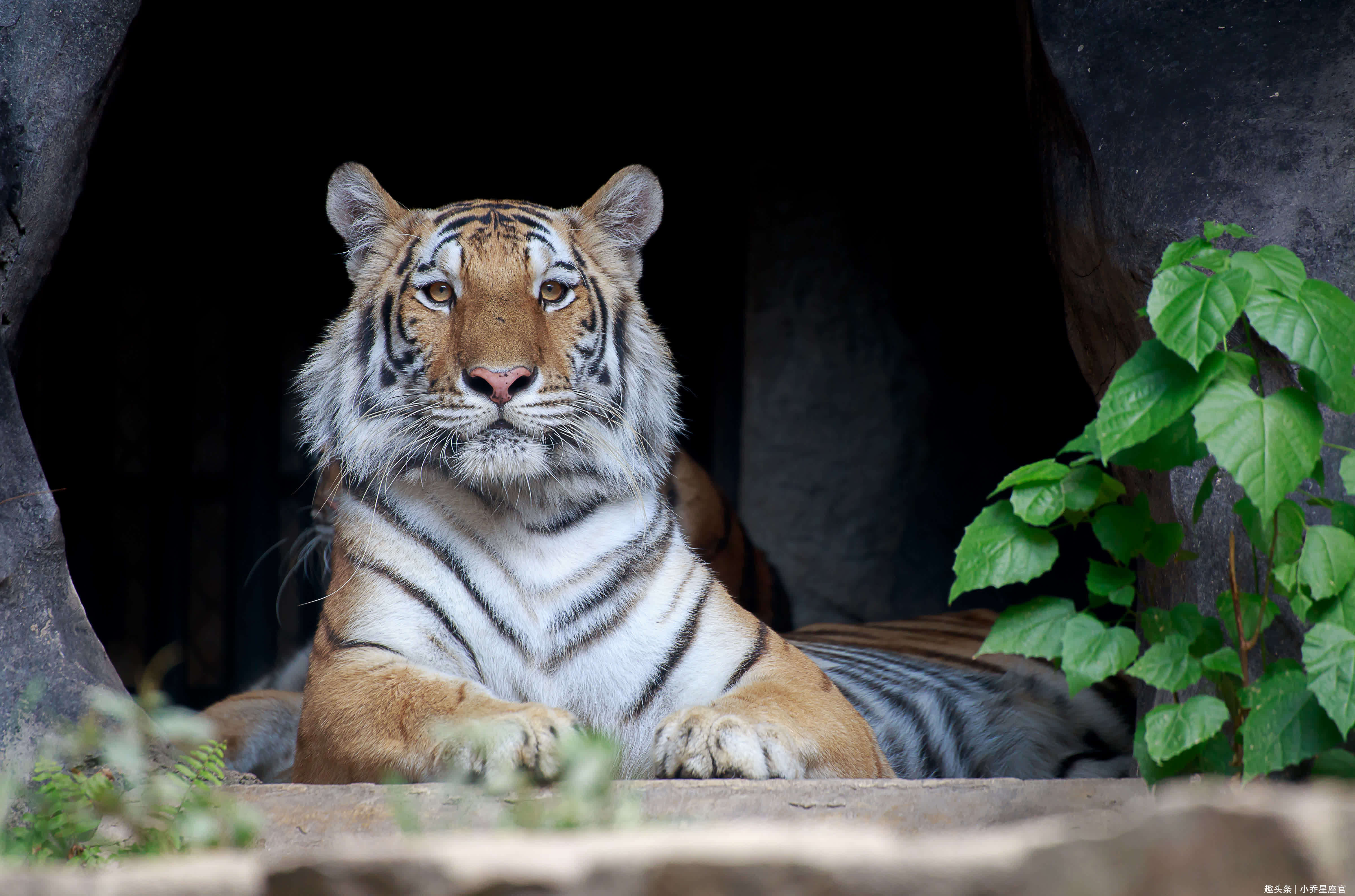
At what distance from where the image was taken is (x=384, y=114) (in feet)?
15.8

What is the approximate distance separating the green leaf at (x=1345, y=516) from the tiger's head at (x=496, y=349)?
120cm

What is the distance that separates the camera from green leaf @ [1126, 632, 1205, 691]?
154 cm

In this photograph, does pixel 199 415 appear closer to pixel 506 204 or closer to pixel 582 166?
pixel 582 166

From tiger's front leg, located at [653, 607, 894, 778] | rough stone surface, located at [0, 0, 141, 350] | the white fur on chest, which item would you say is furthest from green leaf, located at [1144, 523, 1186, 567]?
rough stone surface, located at [0, 0, 141, 350]

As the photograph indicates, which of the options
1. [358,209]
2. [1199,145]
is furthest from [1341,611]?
[358,209]

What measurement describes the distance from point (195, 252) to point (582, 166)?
161cm

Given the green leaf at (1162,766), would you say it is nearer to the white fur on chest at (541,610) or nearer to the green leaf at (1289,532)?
the green leaf at (1289,532)

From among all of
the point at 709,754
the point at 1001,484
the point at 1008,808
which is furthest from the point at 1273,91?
the point at 709,754

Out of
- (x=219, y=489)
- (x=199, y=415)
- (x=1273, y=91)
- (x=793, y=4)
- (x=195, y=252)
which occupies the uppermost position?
(x=793, y=4)

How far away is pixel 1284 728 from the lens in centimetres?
147

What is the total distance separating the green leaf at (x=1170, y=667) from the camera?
5.06 ft

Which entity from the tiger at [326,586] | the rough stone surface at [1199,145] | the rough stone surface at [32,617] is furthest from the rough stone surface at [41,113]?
the rough stone surface at [1199,145]

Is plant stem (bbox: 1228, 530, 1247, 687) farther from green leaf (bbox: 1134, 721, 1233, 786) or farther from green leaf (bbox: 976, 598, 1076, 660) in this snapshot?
green leaf (bbox: 976, 598, 1076, 660)

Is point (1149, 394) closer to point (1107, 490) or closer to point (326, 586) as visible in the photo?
point (1107, 490)
